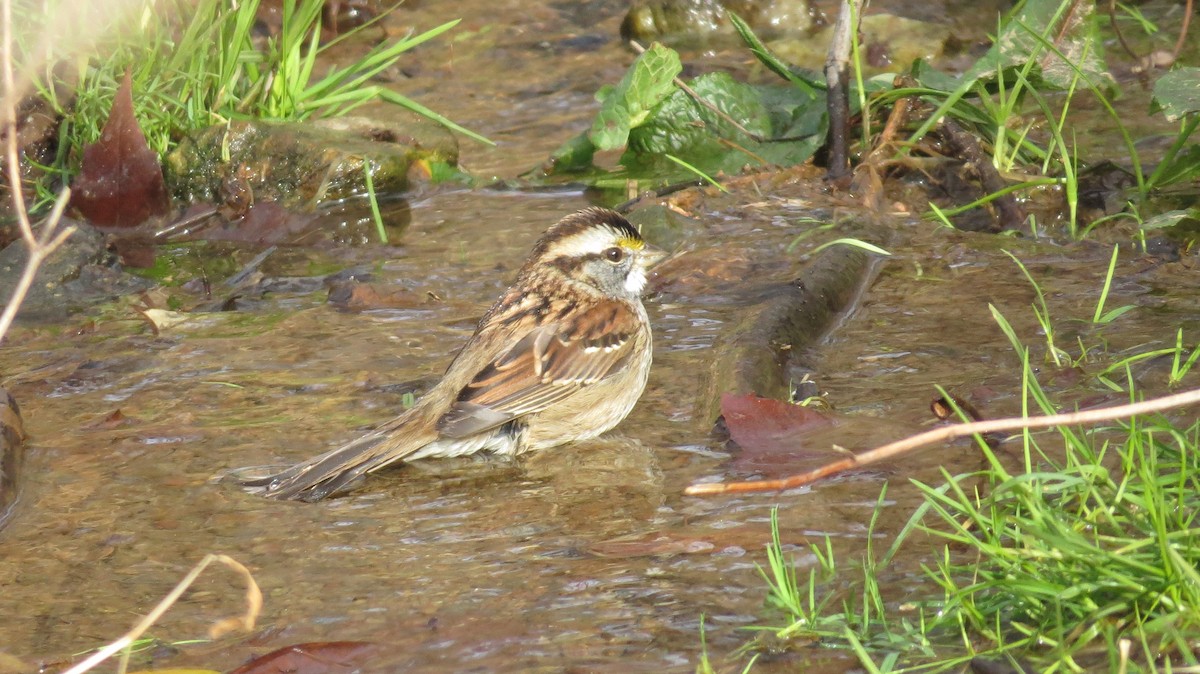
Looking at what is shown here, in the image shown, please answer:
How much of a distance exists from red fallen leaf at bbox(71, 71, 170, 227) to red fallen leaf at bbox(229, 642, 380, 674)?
439cm

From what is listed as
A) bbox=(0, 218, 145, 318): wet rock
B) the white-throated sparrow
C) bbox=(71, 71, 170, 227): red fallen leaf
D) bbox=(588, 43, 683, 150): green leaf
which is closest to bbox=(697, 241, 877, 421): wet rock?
the white-throated sparrow

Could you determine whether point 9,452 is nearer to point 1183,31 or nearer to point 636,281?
point 636,281

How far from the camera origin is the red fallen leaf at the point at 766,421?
439 centimetres

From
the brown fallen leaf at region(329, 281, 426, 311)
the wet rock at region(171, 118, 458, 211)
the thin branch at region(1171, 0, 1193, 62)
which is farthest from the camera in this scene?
the wet rock at region(171, 118, 458, 211)

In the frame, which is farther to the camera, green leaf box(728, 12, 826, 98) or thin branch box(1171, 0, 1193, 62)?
thin branch box(1171, 0, 1193, 62)

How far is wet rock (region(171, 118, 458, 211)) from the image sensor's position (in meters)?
7.35

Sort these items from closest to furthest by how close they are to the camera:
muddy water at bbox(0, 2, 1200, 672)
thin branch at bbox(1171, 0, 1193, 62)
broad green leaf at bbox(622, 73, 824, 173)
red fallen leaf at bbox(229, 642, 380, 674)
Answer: red fallen leaf at bbox(229, 642, 380, 674) → muddy water at bbox(0, 2, 1200, 672) → thin branch at bbox(1171, 0, 1193, 62) → broad green leaf at bbox(622, 73, 824, 173)

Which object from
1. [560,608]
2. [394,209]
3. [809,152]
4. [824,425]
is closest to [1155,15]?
[809,152]

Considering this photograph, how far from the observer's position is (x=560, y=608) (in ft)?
11.2

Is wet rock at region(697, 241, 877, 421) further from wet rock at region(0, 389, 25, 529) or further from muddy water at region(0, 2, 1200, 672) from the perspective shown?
wet rock at region(0, 389, 25, 529)

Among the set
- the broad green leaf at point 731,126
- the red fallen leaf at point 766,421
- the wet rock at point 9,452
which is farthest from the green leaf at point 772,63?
the wet rock at point 9,452

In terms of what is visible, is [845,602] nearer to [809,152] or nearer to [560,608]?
[560,608]

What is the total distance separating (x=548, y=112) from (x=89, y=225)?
331 centimetres

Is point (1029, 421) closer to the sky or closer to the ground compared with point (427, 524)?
closer to the sky
